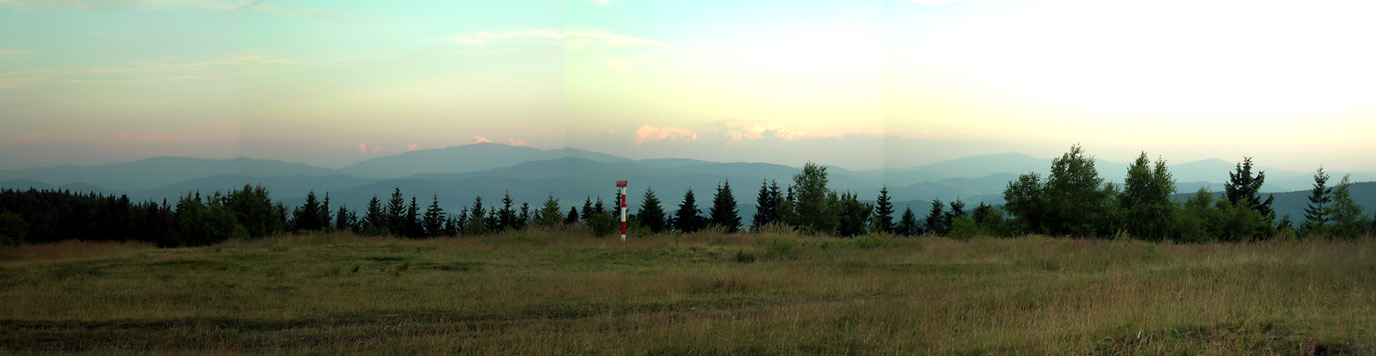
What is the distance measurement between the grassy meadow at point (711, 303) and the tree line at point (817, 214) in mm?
8522

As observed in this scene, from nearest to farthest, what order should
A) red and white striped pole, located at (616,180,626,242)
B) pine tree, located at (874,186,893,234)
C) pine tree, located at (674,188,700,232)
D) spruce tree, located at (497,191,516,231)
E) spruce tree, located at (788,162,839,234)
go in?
1. red and white striped pole, located at (616,180,626,242)
2. spruce tree, located at (788,162,839,234)
3. pine tree, located at (674,188,700,232)
4. pine tree, located at (874,186,893,234)
5. spruce tree, located at (497,191,516,231)

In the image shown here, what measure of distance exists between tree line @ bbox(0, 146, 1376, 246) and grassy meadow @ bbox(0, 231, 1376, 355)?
852cm

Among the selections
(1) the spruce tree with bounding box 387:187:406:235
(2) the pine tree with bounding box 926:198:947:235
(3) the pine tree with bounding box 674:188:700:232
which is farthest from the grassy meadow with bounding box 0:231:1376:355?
(2) the pine tree with bounding box 926:198:947:235

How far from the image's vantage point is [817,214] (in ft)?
218

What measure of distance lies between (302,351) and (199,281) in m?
7.55

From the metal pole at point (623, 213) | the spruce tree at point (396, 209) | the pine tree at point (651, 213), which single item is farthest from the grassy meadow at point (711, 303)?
the spruce tree at point (396, 209)

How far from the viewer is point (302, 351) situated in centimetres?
659

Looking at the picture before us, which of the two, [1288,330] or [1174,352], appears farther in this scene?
[1288,330]

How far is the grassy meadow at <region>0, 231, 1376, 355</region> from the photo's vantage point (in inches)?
259

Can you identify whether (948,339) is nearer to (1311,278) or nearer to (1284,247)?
(1311,278)

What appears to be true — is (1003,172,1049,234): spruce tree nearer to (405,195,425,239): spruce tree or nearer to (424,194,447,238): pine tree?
(405,195,425,239): spruce tree

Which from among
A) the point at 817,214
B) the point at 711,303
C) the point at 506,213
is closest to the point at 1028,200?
the point at 817,214

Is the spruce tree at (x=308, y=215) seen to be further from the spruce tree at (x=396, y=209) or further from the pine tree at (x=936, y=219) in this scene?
the pine tree at (x=936, y=219)

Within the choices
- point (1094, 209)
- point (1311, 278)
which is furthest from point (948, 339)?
point (1094, 209)
